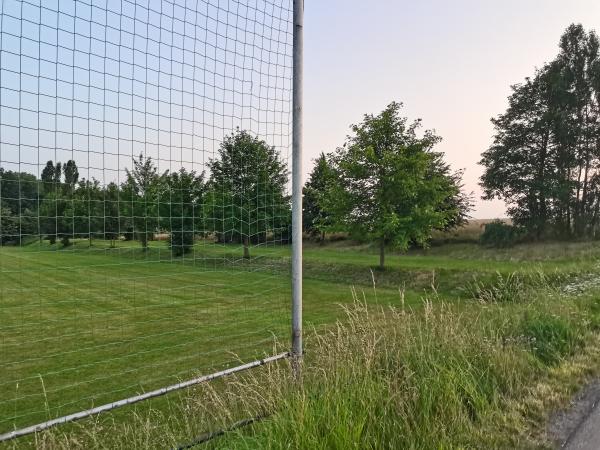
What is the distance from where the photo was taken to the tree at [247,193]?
15.9 feet

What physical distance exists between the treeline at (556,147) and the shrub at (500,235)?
3.87 feet

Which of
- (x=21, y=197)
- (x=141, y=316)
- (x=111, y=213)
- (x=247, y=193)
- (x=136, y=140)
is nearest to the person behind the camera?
(x=21, y=197)

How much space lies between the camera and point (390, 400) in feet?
9.83

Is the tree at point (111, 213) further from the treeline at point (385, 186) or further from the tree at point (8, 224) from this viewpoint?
the treeline at point (385, 186)

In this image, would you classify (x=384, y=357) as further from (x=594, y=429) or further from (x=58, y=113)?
(x=58, y=113)

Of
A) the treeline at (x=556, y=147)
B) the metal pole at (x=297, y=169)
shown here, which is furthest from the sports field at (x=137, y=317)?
the treeline at (x=556, y=147)

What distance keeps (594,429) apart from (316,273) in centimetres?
1656

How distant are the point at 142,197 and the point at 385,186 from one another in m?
14.6

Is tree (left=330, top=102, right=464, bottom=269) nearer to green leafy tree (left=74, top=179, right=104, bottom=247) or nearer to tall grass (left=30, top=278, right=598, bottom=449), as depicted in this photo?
tall grass (left=30, top=278, right=598, bottom=449)

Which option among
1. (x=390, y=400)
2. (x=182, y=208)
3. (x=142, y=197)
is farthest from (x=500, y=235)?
(x=390, y=400)

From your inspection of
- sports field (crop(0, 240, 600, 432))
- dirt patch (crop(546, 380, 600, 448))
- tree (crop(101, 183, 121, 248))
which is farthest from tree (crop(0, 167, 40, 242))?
dirt patch (crop(546, 380, 600, 448))

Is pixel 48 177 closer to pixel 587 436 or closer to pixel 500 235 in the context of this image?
pixel 587 436

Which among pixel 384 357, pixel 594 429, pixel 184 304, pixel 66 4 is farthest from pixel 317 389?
pixel 184 304

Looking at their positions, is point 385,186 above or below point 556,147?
below
